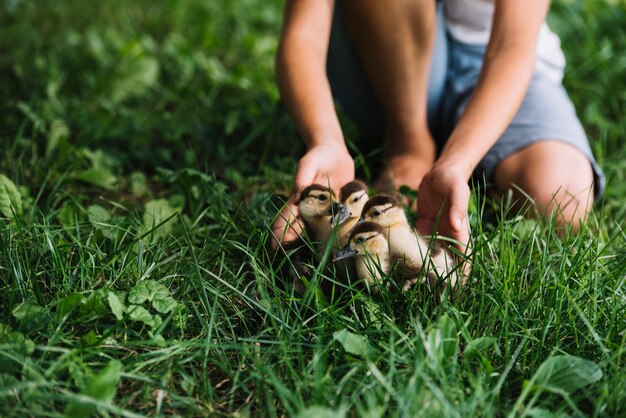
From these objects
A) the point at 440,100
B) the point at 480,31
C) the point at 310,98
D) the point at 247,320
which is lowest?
the point at 247,320

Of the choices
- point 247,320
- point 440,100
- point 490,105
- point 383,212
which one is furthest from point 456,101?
point 247,320

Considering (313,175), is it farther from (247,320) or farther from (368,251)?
(247,320)

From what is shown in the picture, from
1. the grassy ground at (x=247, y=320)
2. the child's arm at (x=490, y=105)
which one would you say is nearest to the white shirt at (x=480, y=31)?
the child's arm at (x=490, y=105)

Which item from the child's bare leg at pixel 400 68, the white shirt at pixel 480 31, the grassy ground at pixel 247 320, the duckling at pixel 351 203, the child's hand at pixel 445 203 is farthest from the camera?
the white shirt at pixel 480 31

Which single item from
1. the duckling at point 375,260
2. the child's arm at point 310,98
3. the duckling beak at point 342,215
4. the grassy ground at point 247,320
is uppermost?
the child's arm at point 310,98

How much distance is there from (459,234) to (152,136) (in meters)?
2.16

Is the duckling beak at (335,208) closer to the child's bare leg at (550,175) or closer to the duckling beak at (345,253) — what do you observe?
the duckling beak at (345,253)

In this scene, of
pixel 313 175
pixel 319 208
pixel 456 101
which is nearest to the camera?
pixel 319 208

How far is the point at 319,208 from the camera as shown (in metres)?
2.52

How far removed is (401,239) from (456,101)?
1.37 m

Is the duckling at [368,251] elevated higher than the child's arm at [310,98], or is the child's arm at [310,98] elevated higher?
the child's arm at [310,98]

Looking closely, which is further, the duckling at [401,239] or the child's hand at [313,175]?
the child's hand at [313,175]

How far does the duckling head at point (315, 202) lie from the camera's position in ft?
8.20

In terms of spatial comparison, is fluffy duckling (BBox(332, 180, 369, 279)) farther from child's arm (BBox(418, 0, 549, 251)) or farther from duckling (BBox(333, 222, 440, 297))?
child's arm (BBox(418, 0, 549, 251))
